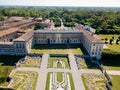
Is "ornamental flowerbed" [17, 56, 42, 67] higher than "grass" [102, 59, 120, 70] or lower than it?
higher

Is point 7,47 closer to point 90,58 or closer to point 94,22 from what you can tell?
point 90,58

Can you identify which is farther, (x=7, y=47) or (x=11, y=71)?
(x=7, y=47)

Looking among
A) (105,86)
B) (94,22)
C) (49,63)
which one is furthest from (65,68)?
(94,22)

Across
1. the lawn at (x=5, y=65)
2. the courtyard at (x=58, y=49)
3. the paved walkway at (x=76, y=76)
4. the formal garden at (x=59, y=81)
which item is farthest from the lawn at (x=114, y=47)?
the lawn at (x=5, y=65)

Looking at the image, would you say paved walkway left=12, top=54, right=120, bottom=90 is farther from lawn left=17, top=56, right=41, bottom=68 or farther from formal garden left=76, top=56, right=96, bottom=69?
lawn left=17, top=56, right=41, bottom=68

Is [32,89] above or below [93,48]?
below

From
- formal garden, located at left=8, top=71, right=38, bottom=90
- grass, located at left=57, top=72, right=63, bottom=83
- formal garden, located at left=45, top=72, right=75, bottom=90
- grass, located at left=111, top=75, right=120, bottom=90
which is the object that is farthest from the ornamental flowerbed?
grass, located at left=111, top=75, right=120, bottom=90
